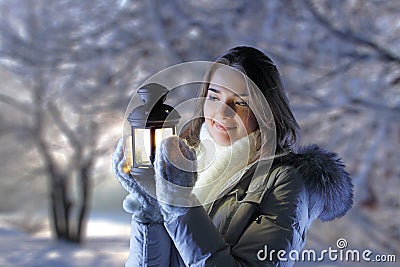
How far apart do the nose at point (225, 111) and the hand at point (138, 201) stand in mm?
212

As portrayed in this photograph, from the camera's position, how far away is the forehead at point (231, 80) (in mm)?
824

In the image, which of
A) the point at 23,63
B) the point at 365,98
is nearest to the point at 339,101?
the point at 365,98

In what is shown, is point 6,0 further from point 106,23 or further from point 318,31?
point 318,31

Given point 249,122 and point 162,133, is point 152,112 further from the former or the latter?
point 249,122

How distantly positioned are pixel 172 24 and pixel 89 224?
35.9 inches

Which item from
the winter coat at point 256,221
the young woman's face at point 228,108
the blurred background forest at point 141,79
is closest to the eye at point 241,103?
the young woman's face at point 228,108

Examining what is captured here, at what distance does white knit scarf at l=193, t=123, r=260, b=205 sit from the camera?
864mm

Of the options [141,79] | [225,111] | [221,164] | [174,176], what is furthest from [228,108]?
[141,79]

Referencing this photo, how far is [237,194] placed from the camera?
2.71ft

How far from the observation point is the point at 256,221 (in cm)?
76

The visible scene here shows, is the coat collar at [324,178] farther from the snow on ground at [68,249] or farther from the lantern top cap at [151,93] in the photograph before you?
the snow on ground at [68,249]

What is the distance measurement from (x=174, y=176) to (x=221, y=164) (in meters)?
0.22

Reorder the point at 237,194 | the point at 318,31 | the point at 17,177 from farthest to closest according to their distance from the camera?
1. the point at 318,31
2. the point at 17,177
3. the point at 237,194

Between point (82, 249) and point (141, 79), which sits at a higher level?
point (141, 79)
